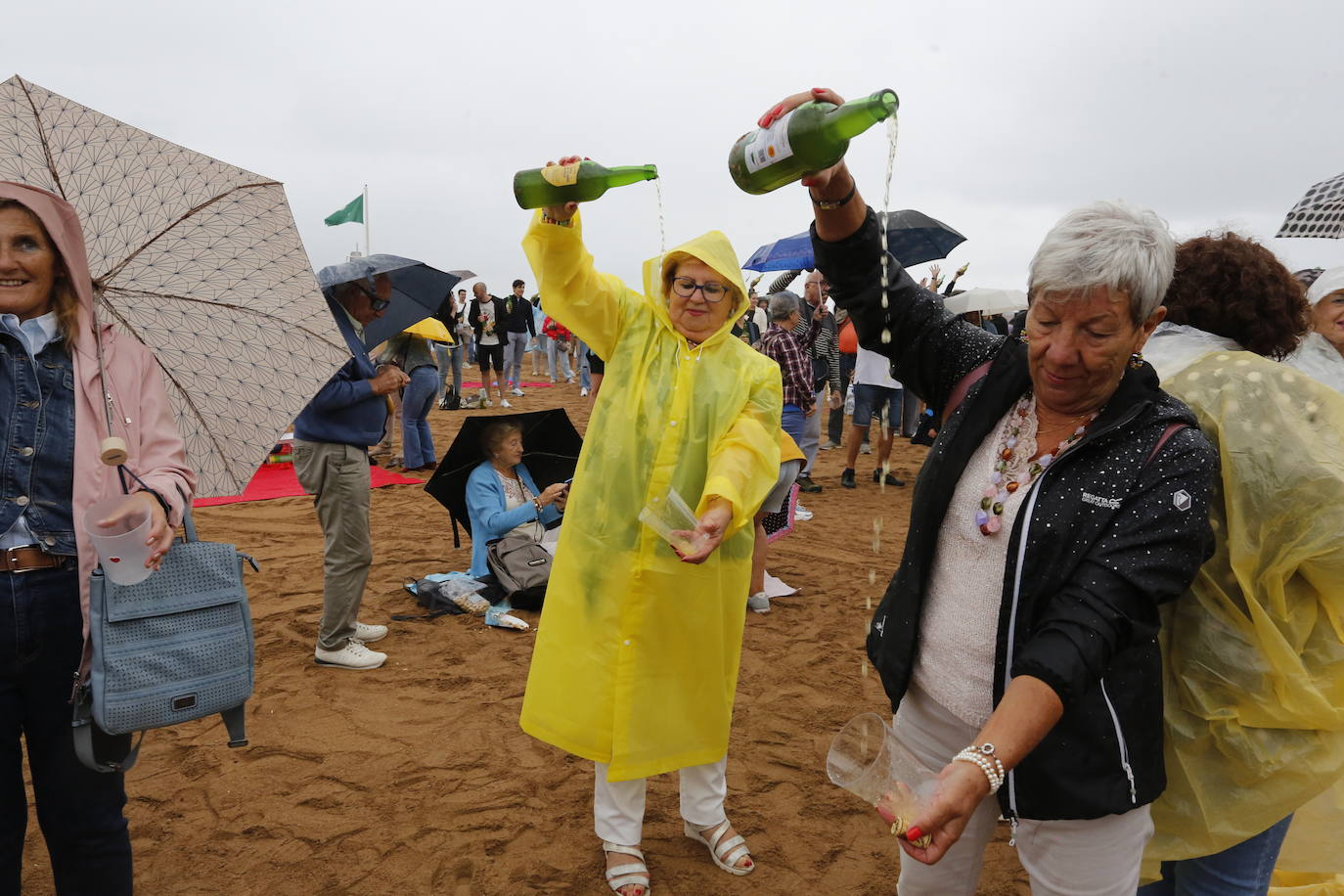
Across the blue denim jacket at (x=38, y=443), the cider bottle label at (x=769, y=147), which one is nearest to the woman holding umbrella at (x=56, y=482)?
the blue denim jacket at (x=38, y=443)

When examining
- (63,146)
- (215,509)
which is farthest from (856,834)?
(215,509)

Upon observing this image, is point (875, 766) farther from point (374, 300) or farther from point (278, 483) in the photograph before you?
point (278, 483)

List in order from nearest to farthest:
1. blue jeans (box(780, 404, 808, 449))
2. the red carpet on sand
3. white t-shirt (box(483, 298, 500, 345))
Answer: blue jeans (box(780, 404, 808, 449)) < the red carpet on sand < white t-shirt (box(483, 298, 500, 345))

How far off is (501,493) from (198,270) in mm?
3114

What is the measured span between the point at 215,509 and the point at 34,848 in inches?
223

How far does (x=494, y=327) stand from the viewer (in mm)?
15453

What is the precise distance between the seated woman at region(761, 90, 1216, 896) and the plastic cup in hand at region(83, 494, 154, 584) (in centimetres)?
175

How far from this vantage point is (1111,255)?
1522mm

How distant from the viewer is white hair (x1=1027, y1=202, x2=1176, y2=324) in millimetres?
1526

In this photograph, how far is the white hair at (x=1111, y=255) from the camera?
1.53m

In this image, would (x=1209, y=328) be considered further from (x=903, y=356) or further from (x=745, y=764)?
(x=745, y=764)

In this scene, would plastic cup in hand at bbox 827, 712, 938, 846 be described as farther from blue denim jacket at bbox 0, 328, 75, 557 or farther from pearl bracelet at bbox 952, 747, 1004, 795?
blue denim jacket at bbox 0, 328, 75, 557

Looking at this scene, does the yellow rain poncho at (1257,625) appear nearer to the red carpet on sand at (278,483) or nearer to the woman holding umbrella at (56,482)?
the woman holding umbrella at (56,482)

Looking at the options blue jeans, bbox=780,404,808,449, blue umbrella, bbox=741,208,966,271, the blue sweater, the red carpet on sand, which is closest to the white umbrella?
blue umbrella, bbox=741,208,966,271
